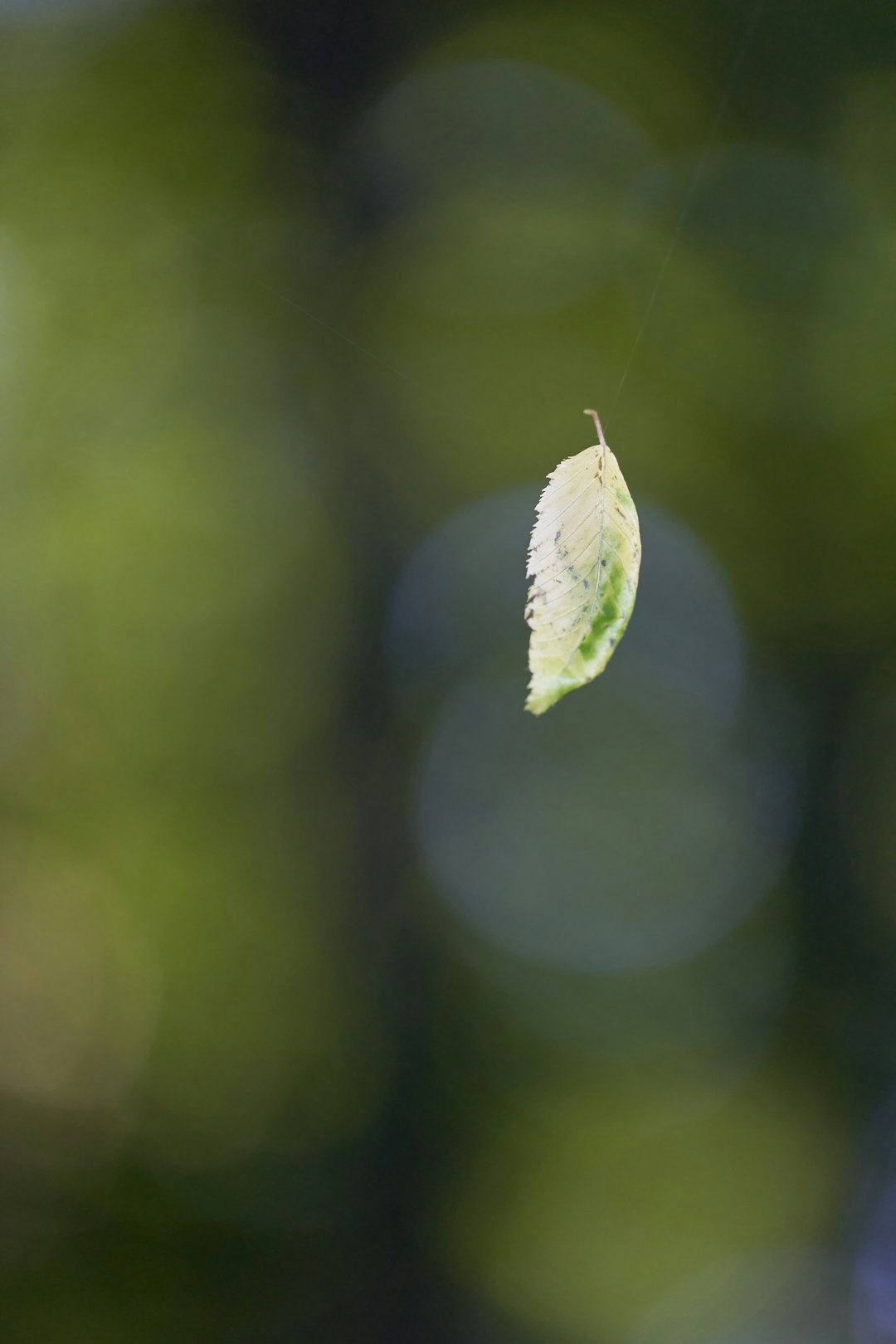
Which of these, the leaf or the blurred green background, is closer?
the leaf

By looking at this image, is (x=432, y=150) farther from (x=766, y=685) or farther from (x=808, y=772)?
(x=808, y=772)

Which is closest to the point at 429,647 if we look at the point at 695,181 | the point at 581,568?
the point at 695,181

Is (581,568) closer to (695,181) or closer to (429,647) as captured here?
(429,647)

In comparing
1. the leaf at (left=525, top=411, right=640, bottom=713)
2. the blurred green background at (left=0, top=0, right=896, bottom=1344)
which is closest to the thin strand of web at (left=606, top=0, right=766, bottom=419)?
the blurred green background at (left=0, top=0, right=896, bottom=1344)

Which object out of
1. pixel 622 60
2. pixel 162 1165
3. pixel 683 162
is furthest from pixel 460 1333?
pixel 622 60

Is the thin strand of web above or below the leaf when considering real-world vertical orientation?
above

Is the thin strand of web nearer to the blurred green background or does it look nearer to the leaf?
the blurred green background

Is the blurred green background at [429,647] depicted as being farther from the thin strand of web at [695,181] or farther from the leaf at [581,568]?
the leaf at [581,568]
